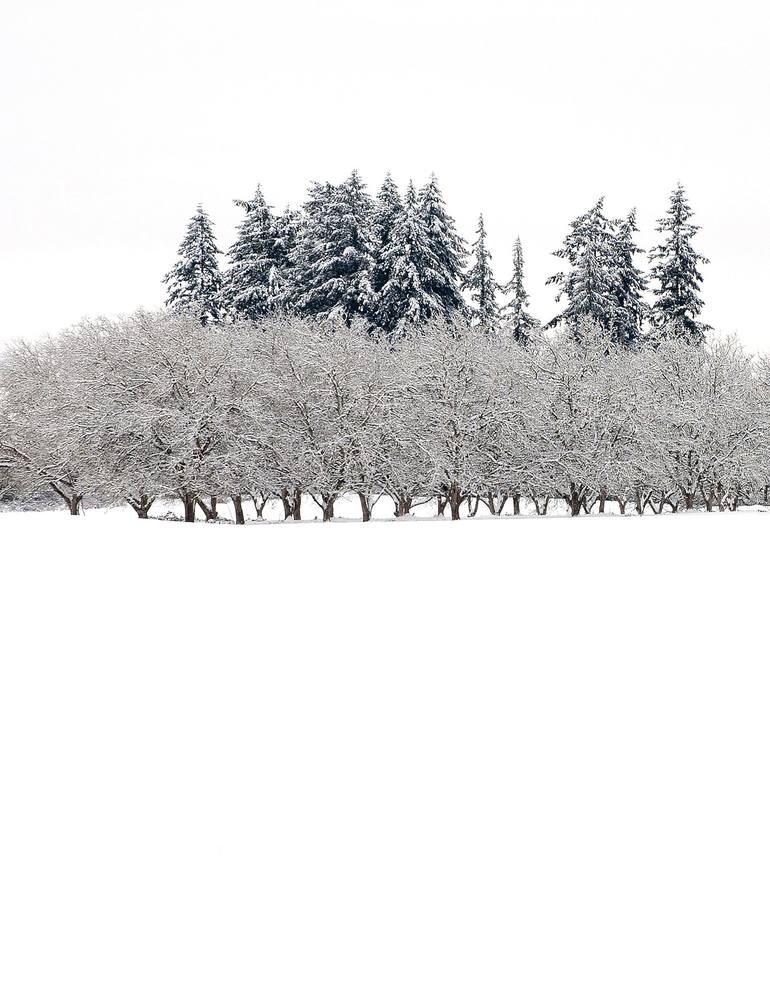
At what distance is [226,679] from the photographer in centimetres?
675


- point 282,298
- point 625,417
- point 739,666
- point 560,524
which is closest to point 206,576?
point 739,666

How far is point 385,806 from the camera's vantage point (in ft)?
14.2

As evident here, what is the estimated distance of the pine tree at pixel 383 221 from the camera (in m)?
44.4

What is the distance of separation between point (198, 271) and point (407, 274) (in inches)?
612

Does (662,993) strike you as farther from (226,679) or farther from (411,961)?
(226,679)

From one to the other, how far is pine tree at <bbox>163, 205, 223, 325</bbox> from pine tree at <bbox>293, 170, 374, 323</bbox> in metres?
6.60

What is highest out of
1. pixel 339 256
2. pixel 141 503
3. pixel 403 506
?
pixel 339 256

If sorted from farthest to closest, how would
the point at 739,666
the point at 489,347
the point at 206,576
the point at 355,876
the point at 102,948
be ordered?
the point at 489,347, the point at 206,576, the point at 739,666, the point at 355,876, the point at 102,948

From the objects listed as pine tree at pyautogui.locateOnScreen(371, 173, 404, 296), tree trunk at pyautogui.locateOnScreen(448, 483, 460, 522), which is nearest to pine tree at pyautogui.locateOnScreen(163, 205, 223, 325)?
pine tree at pyautogui.locateOnScreen(371, 173, 404, 296)

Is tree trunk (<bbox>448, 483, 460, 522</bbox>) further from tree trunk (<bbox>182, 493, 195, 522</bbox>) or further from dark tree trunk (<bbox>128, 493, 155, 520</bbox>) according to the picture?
dark tree trunk (<bbox>128, 493, 155, 520</bbox>)

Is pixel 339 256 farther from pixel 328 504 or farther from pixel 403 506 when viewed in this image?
→ pixel 328 504

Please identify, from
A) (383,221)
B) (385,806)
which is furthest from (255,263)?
(385,806)

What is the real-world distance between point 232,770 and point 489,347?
27714 mm

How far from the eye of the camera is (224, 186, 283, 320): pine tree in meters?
46.9
